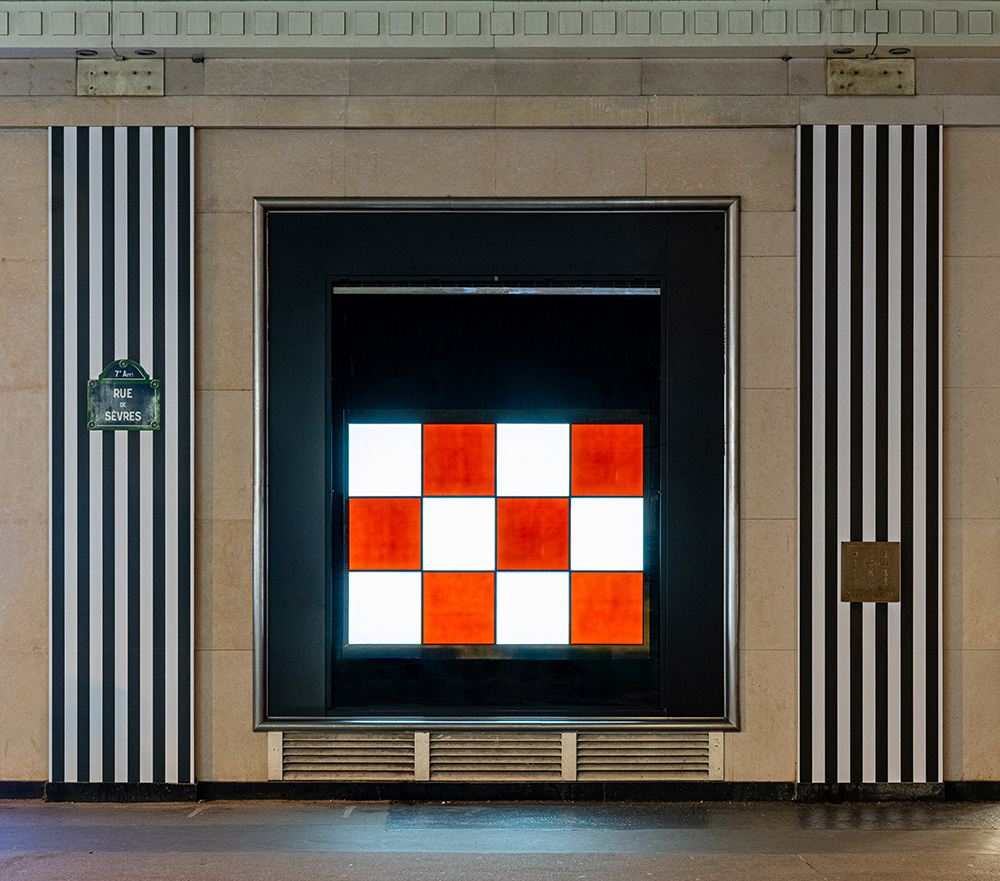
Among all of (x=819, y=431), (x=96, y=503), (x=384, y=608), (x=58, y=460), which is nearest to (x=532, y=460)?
(x=384, y=608)

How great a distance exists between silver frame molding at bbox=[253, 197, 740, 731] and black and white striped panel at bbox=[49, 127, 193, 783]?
1.41ft

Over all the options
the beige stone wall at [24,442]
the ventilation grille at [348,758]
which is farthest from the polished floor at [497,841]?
the beige stone wall at [24,442]

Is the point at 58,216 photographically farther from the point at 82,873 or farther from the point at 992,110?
the point at 992,110

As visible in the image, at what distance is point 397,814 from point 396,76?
4.33 meters

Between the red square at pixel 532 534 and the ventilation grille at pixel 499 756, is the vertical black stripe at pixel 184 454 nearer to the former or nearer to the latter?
the ventilation grille at pixel 499 756

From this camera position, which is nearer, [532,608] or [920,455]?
[920,455]

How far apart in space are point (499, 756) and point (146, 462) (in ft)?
9.03

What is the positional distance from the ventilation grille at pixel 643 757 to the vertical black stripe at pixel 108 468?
111 inches

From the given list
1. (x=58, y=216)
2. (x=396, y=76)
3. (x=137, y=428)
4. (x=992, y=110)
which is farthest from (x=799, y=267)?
(x=58, y=216)

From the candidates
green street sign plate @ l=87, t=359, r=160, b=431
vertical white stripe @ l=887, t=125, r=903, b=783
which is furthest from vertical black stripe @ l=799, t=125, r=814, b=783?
green street sign plate @ l=87, t=359, r=160, b=431

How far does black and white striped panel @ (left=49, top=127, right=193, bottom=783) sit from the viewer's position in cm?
562

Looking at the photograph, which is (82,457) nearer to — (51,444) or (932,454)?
(51,444)

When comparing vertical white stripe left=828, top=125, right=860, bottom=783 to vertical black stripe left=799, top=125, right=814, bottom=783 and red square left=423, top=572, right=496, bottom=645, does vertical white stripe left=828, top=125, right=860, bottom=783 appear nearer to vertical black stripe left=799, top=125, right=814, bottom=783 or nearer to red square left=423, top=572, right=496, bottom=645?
vertical black stripe left=799, top=125, right=814, bottom=783

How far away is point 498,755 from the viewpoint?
222 inches
